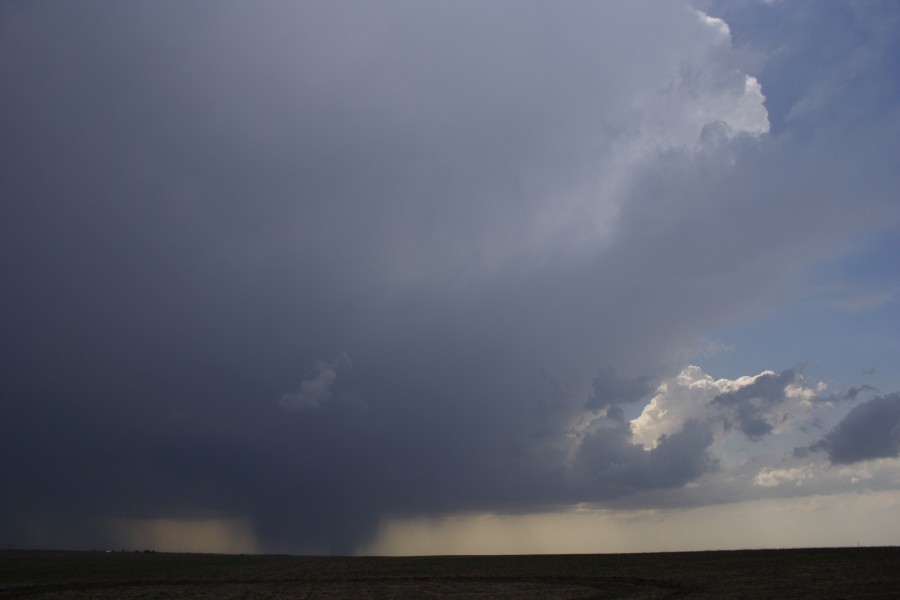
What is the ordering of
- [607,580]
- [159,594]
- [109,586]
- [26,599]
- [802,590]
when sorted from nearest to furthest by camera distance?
[802,590]
[26,599]
[159,594]
[607,580]
[109,586]

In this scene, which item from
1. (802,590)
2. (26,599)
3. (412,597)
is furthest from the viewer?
(26,599)

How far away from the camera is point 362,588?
59438mm

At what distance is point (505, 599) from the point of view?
157 feet

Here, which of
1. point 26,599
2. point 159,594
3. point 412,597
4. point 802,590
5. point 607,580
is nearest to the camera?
point 802,590

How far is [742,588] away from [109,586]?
61461 mm

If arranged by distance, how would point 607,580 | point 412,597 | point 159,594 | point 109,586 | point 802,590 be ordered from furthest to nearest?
point 109,586
point 607,580
point 159,594
point 412,597
point 802,590

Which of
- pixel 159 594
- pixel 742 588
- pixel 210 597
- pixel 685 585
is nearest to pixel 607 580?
pixel 685 585

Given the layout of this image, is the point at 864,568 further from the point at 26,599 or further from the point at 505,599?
the point at 26,599

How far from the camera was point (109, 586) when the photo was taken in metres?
67.4

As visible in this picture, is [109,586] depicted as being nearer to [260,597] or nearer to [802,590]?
[260,597]

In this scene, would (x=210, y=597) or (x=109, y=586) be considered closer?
(x=210, y=597)

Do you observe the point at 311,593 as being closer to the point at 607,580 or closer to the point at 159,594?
the point at 159,594

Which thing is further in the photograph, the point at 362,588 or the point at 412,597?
the point at 362,588

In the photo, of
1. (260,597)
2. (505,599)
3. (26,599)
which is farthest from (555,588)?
(26,599)
